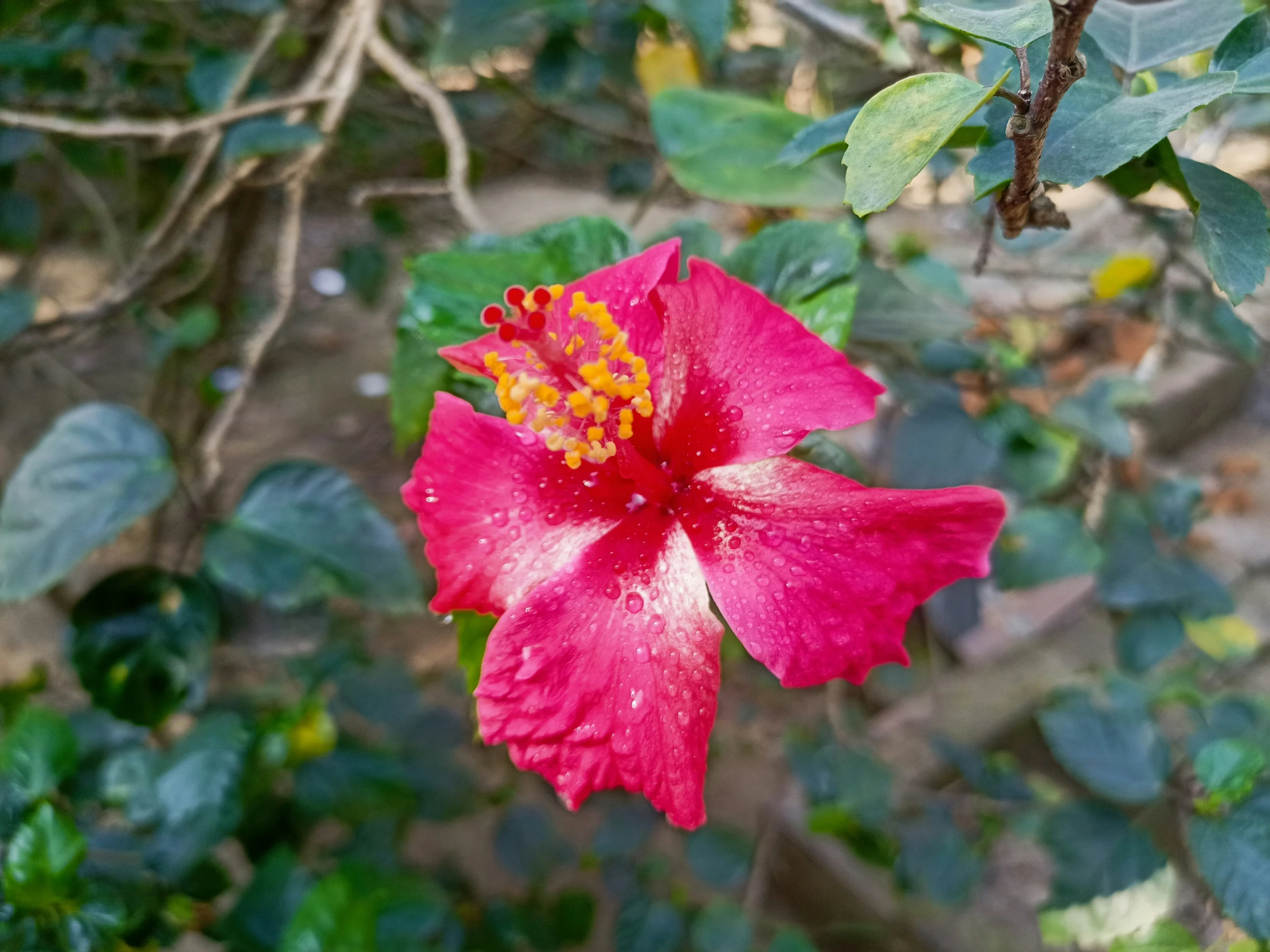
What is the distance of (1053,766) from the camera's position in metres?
1.74

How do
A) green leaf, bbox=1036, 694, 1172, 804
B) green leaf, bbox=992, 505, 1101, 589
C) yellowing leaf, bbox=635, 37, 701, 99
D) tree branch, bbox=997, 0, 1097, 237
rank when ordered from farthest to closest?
yellowing leaf, bbox=635, 37, 701, 99
green leaf, bbox=992, 505, 1101, 589
green leaf, bbox=1036, 694, 1172, 804
tree branch, bbox=997, 0, 1097, 237

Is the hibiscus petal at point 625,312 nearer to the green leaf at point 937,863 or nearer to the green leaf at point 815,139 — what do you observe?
the green leaf at point 815,139

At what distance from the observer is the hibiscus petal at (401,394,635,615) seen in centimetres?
52

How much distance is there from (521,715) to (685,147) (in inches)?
23.9

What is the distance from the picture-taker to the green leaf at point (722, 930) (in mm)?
1184

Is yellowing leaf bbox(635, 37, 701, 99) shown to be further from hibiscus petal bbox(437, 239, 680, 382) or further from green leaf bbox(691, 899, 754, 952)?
green leaf bbox(691, 899, 754, 952)

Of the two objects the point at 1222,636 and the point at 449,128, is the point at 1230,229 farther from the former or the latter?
the point at 1222,636

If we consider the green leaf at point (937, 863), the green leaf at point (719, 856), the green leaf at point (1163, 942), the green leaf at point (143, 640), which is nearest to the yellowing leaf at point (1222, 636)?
the green leaf at point (937, 863)

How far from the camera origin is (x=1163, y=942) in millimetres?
672

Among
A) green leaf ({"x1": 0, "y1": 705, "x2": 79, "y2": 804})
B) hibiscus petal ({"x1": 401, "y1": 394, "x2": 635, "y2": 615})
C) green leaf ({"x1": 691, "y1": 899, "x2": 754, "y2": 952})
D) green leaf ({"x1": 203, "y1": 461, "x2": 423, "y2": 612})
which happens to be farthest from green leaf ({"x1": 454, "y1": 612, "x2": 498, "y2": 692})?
green leaf ({"x1": 691, "y1": 899, "x2": 754, "y2": 952})

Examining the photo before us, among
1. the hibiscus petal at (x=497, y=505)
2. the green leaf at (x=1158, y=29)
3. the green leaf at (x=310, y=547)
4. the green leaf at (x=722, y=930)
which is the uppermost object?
the green leaf at (x=1158, y=29)

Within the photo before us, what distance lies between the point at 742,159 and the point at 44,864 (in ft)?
2.95

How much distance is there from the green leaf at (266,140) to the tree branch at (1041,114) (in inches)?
29.6

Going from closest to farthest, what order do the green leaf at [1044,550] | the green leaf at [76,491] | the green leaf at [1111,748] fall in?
the green leaf at [76,491] → the green leaf at [1111,748] → the green leaf at [1044,550]
